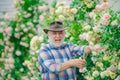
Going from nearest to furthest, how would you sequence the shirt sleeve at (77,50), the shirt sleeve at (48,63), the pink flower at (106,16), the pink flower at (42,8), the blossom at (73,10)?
the pink flower at (106,16)
the shirt sleeve at (48,63)
the shirt sleeve at (77,50)
the blossom at (73,10)
the pink flower at (42,8)

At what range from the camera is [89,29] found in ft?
18.7

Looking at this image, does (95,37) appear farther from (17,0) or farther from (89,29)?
(17,0)

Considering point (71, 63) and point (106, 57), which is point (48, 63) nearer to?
point (71, 63)

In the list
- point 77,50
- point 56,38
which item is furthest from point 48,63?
point 77,50

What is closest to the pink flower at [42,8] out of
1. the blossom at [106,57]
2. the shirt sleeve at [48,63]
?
the shirt sleeve at [48,63]

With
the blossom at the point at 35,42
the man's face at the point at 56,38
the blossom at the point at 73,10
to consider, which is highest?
the blossom at the point at 73,10

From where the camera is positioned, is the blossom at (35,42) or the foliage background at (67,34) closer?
the foliage background at (67,34)

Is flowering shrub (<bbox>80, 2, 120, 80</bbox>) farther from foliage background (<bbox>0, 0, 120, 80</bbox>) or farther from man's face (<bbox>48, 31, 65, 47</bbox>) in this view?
man's face (<bbox>48, 31, 65, 47</bbox>)

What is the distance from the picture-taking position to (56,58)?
206 inches

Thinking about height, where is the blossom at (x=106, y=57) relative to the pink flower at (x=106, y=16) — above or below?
below

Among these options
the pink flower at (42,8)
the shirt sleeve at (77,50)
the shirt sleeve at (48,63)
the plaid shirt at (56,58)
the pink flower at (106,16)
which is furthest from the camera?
the pink flower at (42,8)

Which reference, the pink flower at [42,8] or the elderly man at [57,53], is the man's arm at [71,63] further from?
the pink flower at [42,8]

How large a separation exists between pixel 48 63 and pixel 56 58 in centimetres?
19

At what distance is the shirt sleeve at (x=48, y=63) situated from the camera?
502 cm
